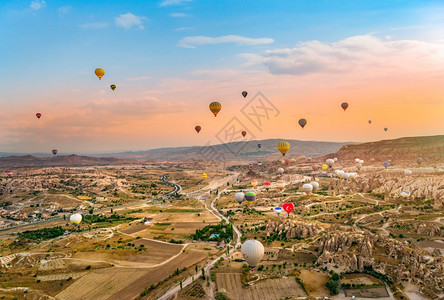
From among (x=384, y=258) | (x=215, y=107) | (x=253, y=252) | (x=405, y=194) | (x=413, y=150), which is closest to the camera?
(x=253, y=252)

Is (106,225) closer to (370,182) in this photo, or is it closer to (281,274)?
(281,274)

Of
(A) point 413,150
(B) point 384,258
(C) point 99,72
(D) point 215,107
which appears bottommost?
(B) point 384,258

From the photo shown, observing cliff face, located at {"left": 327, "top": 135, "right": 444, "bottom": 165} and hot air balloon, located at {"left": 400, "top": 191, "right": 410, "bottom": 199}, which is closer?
hot air balloon, located at {"left": 400, "top": 191, "right": 410, "bottom": 199}

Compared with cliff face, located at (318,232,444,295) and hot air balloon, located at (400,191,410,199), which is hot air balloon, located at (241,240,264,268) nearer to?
cliff face, located at (318,232,444,295)

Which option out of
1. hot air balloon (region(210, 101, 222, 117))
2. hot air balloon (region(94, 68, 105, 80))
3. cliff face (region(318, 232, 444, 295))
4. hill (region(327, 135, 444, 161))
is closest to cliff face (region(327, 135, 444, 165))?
hill (region(327, 135, 444, 161))

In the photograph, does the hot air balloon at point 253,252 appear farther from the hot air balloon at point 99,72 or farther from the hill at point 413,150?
the hill at point 413,150

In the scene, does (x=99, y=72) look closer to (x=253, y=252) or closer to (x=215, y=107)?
(x=215, y=107)

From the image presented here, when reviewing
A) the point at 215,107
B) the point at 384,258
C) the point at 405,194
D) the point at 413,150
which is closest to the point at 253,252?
the point at 384,258

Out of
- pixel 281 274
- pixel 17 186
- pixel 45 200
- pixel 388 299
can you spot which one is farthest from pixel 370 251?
pixel 17 186
